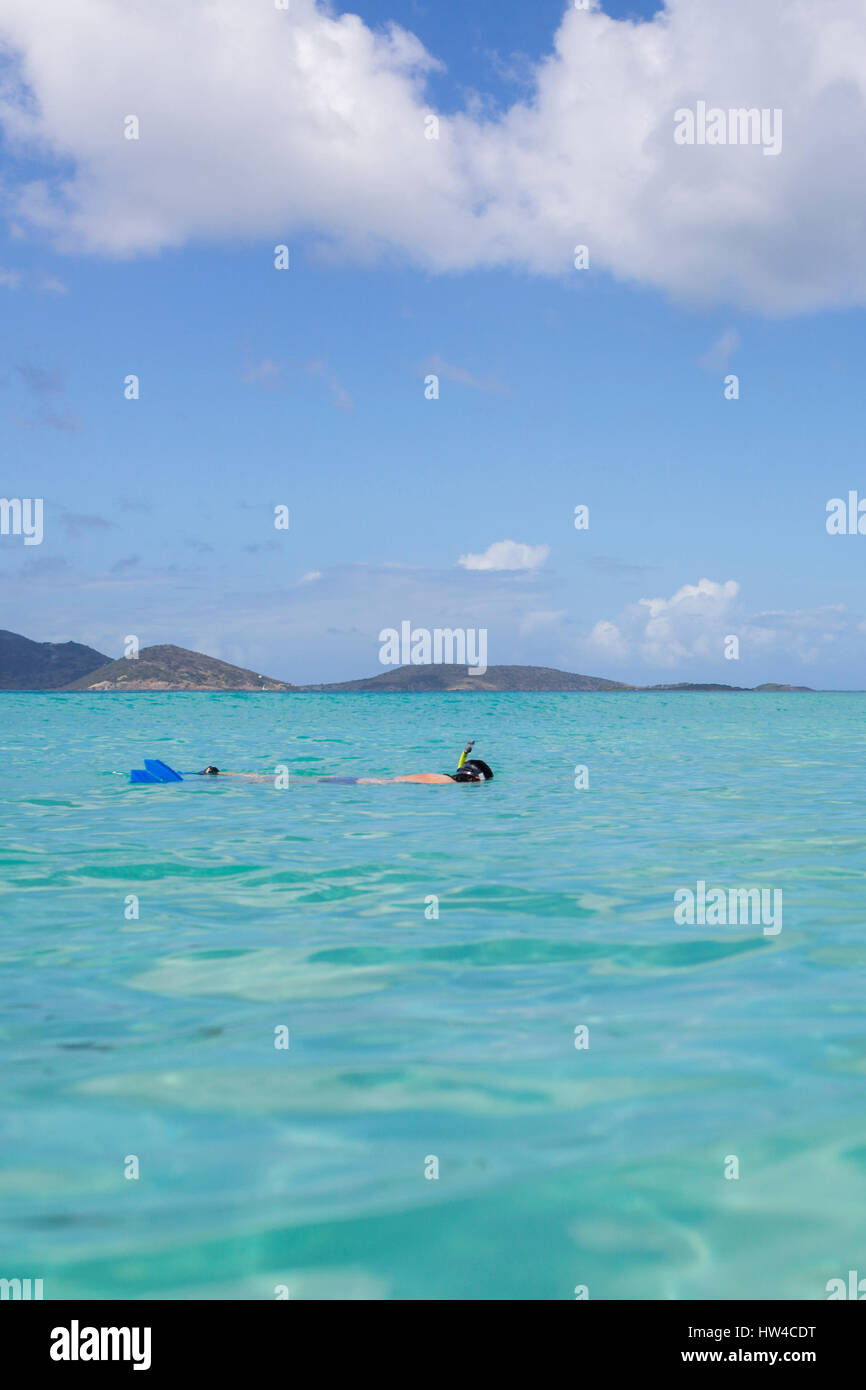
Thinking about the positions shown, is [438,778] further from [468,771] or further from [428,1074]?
[428,1074]

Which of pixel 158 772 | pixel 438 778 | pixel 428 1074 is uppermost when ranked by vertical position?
pixel 158 772

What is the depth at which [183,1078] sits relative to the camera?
547 centimetres

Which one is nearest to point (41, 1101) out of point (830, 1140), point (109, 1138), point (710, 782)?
point (109, 1138)

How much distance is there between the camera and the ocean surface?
396cm

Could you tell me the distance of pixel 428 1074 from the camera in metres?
5.49

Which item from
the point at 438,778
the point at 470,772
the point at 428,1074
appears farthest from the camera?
the point at 438,778

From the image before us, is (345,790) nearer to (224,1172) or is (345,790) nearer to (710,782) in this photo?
(710,782)

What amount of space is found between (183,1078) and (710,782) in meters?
18.0

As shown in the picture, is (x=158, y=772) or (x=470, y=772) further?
(x=158, y=772)

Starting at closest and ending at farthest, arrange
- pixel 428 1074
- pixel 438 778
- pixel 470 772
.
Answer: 1. pixel 428 1074
2. pixel 470 772
3. pixel 438 778

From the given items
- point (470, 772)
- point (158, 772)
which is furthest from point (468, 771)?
point (158, 772)

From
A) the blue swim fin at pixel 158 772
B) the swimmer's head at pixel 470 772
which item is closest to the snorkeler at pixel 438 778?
the swimmer's head at pixel 470 772

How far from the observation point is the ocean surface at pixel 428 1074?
3961mm

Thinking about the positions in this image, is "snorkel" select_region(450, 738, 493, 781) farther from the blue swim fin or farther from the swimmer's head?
the blue swim fin
